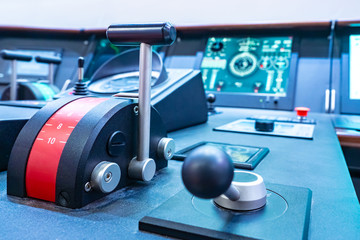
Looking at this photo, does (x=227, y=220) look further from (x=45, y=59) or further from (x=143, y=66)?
(x=45, y=59)

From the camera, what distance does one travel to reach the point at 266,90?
1775 mm

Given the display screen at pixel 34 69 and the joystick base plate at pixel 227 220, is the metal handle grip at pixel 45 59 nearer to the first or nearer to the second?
the display screen at pixel 34 69

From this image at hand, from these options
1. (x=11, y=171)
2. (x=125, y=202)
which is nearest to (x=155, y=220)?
(x=125, y=202)

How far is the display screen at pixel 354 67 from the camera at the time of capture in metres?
1.67

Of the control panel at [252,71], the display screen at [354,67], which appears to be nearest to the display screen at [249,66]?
the control panel at [252,71]

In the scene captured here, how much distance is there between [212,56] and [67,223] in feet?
5.87

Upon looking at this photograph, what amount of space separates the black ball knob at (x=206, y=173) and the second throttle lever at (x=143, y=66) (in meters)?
0.20

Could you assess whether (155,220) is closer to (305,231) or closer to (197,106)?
(305,231)

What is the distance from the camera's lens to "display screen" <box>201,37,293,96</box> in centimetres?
180

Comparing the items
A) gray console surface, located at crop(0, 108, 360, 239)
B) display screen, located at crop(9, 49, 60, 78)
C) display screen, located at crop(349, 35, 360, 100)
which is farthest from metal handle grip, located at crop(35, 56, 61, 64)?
display screen, located at crop(349, 35, 360, 100)

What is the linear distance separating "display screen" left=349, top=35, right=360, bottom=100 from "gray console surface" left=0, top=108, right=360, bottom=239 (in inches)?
46.7

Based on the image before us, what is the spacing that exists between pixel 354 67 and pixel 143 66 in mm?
1630

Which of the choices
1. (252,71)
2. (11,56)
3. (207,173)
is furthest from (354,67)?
(11,56)

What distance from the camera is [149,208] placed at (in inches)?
15.3
